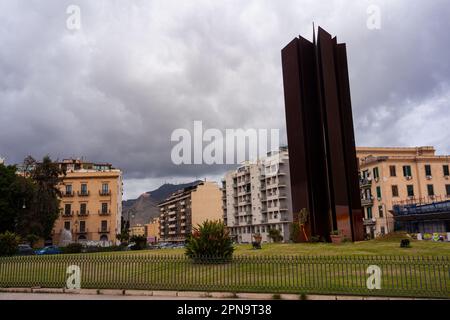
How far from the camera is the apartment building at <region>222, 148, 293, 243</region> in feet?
259

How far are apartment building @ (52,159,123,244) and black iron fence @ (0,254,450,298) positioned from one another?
169 ft

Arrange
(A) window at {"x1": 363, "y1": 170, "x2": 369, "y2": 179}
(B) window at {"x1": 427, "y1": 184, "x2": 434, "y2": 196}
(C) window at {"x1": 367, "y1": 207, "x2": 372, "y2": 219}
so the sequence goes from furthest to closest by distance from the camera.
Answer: (A) window at {"x1": 363, "y1": 170, "x2": 369, "y2": 179}
(C) window at {"x1": 367, "y1": 207, "x2": 372, "y2": 219}
(B) window at {"x1": 427, "y1": 184, "x2": 434, "y2": 196}

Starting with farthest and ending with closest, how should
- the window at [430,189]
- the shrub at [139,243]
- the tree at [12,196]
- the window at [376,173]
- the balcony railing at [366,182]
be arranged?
1. the balcony railing at [366,182]
2. the window at [376,173]
3. the window at [430,189]
4. the tree at [12,196]
5. the shrub at [139,243]

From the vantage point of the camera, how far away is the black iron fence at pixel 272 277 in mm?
13172

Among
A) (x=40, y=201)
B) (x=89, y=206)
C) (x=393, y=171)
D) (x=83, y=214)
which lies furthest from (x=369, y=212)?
(x=83, y=214)

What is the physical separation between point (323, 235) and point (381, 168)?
2956 cm

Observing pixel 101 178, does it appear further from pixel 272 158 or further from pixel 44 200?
pixel 272 158

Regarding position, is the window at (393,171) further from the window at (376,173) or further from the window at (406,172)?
the window at (376,173)

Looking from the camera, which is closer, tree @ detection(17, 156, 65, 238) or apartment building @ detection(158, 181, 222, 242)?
tree @ detection(17, 156, 65, 238)

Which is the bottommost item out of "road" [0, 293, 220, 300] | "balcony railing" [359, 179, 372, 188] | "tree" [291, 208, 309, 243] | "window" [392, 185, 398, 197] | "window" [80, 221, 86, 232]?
"road" [0, 293, 220, 300]

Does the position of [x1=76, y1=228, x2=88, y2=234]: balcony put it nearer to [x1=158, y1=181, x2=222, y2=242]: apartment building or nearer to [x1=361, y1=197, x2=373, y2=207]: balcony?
[x1=158, y1=181, x2=222, y2=242]: apartment building

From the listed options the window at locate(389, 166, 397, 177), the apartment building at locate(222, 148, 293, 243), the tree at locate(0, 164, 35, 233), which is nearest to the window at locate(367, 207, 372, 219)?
the window at locate(389, 166, 397, 177)

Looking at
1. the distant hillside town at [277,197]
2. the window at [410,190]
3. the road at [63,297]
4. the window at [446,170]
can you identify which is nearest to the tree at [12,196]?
the distant hillside town at [277,197]

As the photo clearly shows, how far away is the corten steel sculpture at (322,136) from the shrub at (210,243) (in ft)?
41.1
